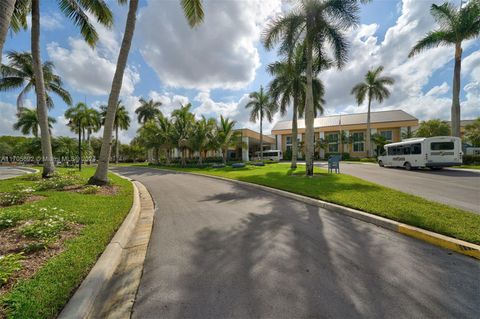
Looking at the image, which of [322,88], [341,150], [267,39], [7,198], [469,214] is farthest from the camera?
[341,150]

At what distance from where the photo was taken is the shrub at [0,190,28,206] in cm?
590

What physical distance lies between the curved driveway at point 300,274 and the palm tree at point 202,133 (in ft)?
69.5

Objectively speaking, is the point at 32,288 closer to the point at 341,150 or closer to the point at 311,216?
the point at 311,216

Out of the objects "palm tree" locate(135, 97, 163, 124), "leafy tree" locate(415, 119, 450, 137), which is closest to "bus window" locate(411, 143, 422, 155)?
"leafy tree" locate(415, 119, 450, 137)

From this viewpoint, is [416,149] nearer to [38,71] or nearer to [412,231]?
[412,231]

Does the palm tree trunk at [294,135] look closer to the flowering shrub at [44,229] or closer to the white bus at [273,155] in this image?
the flowering shrub at [44,229]

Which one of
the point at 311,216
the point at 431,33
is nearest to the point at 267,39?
the point at 311,216

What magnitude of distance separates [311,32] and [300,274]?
1448cm

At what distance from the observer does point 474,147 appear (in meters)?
31.0

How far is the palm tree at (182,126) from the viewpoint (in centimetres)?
2833

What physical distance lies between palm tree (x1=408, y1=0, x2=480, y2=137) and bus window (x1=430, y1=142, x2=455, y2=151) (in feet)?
15.6

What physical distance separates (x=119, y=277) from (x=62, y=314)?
900 millimetres

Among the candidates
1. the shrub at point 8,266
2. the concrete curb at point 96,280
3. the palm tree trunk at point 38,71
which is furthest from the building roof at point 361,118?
the shrub at point 8,266

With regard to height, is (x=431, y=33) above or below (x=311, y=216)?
above
